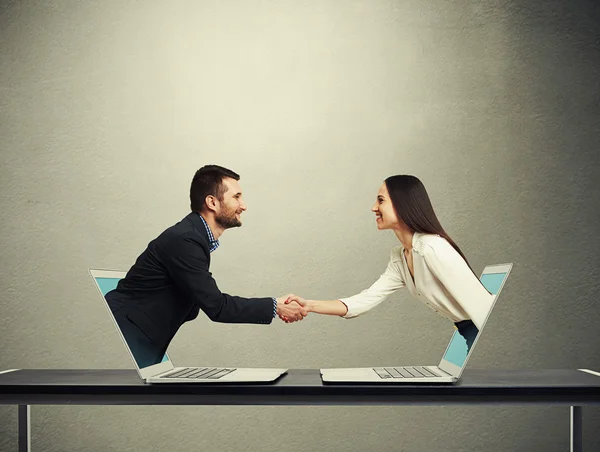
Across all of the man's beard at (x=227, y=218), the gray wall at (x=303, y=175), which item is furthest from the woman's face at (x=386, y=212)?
the gray wall at (x=303, y=175)

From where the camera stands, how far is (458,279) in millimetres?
2174

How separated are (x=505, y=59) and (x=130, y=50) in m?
1.95

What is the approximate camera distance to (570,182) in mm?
3633

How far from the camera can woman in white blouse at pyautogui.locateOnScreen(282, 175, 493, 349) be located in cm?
211

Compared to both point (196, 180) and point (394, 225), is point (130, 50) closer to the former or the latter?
point (196, 180)

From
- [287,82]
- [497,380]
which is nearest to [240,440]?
[287,82]

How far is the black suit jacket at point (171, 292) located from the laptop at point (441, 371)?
0.42m

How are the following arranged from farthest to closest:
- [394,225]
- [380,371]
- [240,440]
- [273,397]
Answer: [240,440] → [394,225] → [380,371] → [273,397]

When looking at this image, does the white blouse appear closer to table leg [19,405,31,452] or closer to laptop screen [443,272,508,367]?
laptop screen [443,272,508,367]

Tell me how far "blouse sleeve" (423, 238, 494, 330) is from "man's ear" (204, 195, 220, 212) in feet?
2.35

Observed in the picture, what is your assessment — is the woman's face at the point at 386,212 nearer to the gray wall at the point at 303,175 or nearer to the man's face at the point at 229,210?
the man's face at the point at 229,210

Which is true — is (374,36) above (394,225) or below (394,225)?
above

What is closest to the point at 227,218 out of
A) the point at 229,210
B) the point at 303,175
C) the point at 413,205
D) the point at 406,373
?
the point at 229,210

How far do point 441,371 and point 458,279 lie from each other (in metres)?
0.32
